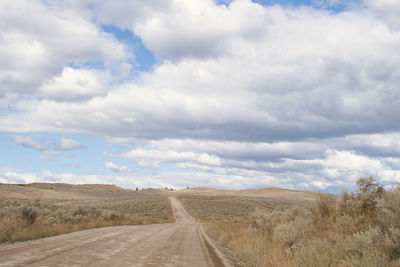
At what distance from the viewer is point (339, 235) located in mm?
9969

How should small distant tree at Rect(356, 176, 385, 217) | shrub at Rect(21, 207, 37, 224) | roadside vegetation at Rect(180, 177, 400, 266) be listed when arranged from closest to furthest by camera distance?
roadside vegetation at Rect(180, 177, 400, 266), small distant tree at Rect(356, 176, 385, 217), shrub at Rect(21, 207, 37, 224)

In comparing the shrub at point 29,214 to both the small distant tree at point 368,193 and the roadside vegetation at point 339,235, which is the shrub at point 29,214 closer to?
the roadside vegetation at point 339,235

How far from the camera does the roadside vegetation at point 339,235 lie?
24.5 ft

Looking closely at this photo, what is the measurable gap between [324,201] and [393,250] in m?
6.47

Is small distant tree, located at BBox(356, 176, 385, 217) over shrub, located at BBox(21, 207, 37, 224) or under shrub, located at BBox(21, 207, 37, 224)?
over

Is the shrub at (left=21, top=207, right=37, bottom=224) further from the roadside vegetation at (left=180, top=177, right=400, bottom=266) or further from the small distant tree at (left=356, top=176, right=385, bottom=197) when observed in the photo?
the small distant tree at (left=356, top=176, right=385, bottom=197)

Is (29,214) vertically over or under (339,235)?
under

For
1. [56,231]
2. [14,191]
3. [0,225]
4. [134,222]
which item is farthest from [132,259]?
[14,191]

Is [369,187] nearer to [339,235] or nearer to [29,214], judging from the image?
[339,235]

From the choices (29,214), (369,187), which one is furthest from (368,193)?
(29,214)

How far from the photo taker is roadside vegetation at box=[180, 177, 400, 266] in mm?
7473

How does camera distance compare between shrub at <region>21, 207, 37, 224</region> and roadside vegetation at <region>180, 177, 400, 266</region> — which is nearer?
roadside vegetation at <region>180, 177, 400, 266</region>

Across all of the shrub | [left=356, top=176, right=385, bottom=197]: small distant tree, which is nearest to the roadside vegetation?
[left=356, top=176, right=385, bottom=197]: small distant tree

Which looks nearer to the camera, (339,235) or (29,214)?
(339,235)
